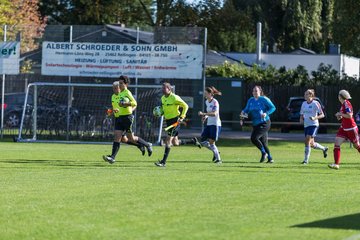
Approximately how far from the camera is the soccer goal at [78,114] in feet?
112

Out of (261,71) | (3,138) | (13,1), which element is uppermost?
(13,1)

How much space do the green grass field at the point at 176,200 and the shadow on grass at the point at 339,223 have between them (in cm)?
1

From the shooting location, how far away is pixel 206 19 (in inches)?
2559

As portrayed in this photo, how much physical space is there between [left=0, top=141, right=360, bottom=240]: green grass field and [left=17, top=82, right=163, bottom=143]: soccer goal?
1174 cm

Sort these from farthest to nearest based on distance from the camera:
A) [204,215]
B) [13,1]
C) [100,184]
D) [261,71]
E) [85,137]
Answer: [13,1], [261,71], [85,137], [100,184], [204,215]

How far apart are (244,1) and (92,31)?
35.8 metres

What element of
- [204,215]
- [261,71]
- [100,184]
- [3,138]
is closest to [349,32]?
[261,71]

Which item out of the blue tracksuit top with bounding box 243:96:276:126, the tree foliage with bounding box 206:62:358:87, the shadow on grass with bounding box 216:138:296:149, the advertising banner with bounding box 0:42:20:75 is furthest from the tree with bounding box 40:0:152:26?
the blue tracksuit top with bounding box 243:96:276:126

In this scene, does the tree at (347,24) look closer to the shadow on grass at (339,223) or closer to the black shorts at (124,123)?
the black shorts at (124,123)

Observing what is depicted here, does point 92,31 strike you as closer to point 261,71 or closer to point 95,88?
point 95,88

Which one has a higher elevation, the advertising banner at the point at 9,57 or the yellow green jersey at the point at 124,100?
the advertising banner at the point at 9,57

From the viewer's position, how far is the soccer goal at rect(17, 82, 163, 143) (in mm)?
34094

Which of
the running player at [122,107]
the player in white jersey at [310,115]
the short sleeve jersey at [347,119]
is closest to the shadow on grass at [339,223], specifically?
the short sleeve jersey at [347,119]

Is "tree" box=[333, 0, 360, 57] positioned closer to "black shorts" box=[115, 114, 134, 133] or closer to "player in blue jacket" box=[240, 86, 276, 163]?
"player in blue jacket" box=[240, 86, 276, 163]
